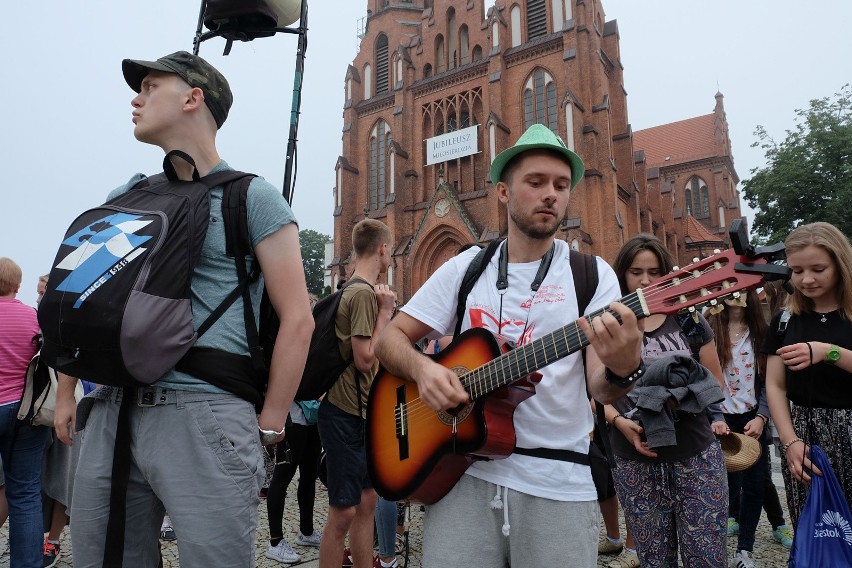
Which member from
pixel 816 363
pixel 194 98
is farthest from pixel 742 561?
pixel 194 98

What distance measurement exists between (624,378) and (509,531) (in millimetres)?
620

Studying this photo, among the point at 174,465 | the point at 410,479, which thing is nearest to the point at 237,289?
the point at 174,465

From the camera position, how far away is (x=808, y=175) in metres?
26.0

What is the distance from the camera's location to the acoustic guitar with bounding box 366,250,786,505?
175 centimetres

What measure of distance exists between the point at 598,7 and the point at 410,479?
30.7 metres

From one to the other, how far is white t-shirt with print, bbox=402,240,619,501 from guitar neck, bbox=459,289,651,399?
0.12 m

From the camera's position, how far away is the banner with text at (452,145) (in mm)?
25922

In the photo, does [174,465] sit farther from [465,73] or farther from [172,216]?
[465,73]

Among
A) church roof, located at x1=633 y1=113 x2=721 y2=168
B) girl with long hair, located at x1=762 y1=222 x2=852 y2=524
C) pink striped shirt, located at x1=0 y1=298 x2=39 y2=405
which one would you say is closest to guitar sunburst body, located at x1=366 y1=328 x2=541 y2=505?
girl with long hair, located at x1=762 y1=222 x2=852 y2=524

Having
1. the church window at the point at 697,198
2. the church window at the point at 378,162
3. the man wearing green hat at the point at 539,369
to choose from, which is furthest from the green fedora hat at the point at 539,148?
the church window at the point at 697,198

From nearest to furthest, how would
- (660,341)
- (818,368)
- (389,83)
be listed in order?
(818,368) < (660,341) < (389,83)

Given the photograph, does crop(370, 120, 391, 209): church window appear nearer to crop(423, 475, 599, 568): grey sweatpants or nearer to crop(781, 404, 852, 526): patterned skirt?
crop(781, 404, 852, 526): patterned skirt

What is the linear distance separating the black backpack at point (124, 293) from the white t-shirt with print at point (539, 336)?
0.89 metres

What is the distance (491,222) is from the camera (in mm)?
25047
